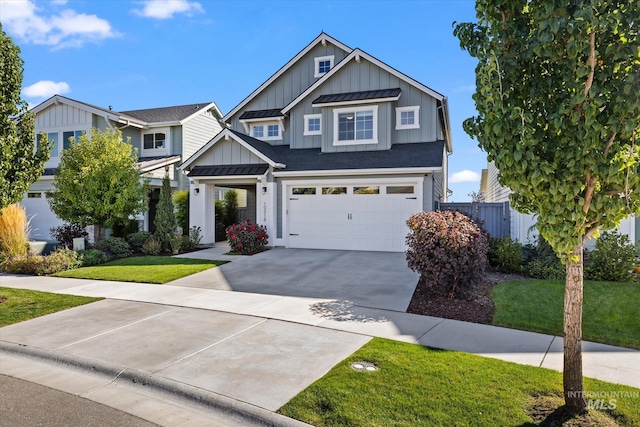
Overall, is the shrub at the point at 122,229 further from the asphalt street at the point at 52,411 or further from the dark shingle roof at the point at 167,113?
the asphalt street at the point at 52,411

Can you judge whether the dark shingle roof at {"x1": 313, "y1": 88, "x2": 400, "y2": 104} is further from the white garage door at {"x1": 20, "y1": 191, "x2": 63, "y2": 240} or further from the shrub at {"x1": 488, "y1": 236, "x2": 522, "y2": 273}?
the white garage door at {"x1": 20, "y1": 191, "x2": 63, "y2": 240}

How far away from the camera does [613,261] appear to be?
9016 millimetres

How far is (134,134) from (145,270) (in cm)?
1324

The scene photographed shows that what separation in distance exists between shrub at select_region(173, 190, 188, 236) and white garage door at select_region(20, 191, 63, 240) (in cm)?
562

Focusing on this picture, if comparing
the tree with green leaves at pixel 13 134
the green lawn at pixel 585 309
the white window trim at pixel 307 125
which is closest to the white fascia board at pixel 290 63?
the white window trim at pixel 307 125

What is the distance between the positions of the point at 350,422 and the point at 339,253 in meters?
10.2

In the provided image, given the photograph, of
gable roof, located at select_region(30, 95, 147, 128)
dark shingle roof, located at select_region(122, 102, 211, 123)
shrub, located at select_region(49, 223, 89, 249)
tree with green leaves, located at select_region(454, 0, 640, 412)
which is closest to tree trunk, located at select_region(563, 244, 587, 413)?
tree with green leaves, located at select_region(454, 0, 640, 412)

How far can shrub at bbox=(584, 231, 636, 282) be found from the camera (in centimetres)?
888

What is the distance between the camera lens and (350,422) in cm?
342

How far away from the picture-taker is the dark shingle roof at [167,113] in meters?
21.4

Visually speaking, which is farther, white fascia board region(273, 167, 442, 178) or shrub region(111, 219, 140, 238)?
shrub region(111, 219, 140, 238)

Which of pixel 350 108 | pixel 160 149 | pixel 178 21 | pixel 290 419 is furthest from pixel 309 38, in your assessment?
pixel 290 419

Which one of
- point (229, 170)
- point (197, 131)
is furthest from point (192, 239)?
point (197, 131)

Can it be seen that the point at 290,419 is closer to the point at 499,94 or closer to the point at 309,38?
the point at 499,94
